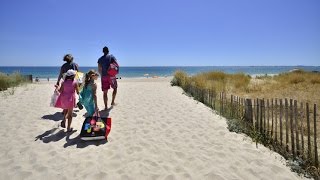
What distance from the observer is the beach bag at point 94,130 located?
512 cm

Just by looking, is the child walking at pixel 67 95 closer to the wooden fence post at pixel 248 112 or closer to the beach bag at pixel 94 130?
the beach bag at pixel 94 130

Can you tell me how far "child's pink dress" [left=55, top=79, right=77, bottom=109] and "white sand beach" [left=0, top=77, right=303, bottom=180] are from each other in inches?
25.5

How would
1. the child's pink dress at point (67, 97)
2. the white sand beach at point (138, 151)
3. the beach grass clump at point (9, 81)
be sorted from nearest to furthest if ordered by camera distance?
the white sand beach at point (138, 151)
the child's pink dress at point (67, 97)
the beach grass clump at point (9, 81)

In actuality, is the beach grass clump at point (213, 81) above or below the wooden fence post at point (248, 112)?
above

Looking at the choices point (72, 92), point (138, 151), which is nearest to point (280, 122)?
point (138, 151)

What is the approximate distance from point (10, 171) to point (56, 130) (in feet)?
6.71

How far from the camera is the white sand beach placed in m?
3.95

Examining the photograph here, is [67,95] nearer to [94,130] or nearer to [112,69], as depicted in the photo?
[94,130]

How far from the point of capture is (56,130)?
598cm

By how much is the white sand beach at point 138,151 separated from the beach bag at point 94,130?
4.9 inches

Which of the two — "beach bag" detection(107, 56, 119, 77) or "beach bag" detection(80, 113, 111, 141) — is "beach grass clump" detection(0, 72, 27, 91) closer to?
"beach bag" detection(107, 56, 119, 77)

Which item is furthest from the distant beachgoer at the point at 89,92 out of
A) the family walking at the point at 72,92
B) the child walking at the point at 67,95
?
the child walking at the point at 67,95

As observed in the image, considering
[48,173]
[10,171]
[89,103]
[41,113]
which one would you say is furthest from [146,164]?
[41,113]

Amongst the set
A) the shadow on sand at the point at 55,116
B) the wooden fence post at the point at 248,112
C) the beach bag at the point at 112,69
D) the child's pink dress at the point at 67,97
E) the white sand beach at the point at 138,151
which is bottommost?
the white sand beach at the point at 138,151
